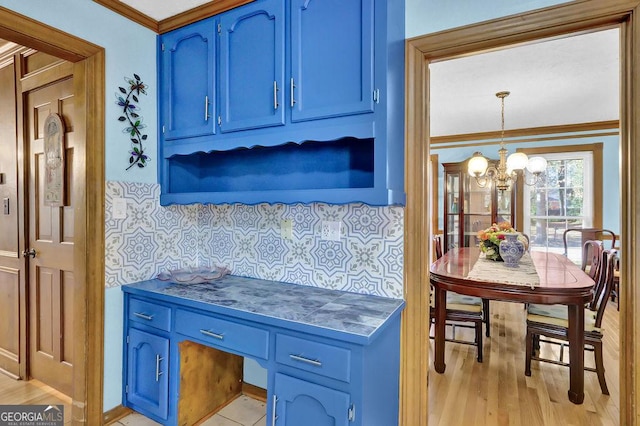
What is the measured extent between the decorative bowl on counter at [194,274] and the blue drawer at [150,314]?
8.0 inches

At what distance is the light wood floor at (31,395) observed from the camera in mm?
2141

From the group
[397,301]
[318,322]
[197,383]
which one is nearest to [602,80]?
[397,301]

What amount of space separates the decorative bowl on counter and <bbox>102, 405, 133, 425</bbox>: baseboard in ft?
2.52

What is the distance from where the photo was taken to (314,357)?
1.35 metres

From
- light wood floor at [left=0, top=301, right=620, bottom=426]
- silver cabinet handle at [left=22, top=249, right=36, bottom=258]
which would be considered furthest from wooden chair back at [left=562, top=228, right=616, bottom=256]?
silver cabinet handle at [left=22, top=249, right=36, bottom=258]

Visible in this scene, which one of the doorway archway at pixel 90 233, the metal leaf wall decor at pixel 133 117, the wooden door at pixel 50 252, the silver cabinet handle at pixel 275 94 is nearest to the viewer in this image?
the silver cabinet handle at pixel 275 94

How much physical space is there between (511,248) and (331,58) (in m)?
2.21

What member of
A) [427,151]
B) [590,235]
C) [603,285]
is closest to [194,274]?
[427,151]

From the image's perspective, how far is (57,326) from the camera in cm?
221

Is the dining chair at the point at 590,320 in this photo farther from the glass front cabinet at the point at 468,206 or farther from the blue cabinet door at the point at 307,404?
the glass front cabinet at the point at 468,206

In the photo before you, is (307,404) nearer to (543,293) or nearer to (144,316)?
(144,316)

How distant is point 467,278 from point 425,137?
124 centimetres

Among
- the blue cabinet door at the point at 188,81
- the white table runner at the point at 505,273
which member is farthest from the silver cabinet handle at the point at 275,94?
the white table runner at the point at 505,273

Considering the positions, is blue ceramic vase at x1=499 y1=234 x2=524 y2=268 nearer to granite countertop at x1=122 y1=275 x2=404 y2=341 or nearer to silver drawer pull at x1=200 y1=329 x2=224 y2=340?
granite countertop at x1=122 y1=275 x2=404 y2=341
